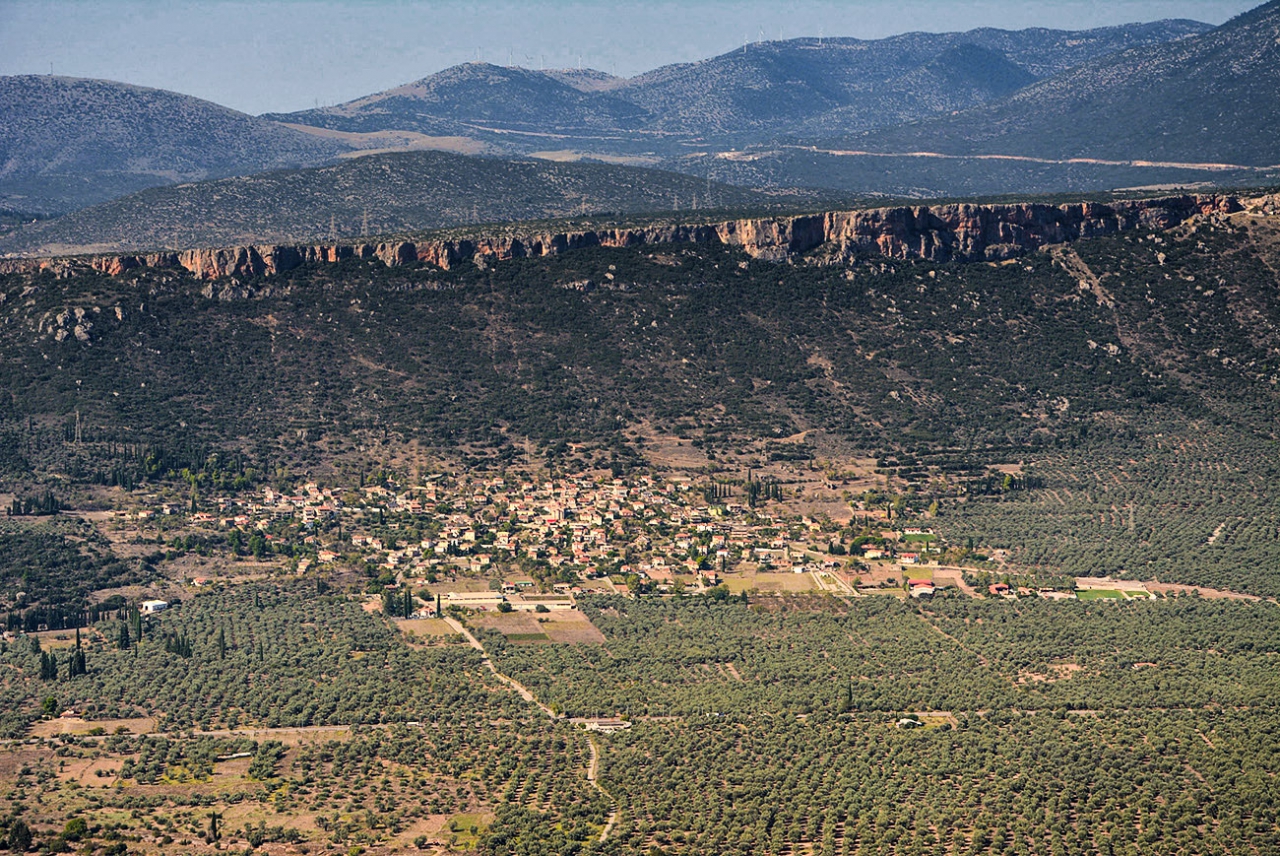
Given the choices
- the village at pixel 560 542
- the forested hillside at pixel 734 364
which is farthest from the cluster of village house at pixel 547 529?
the forested hillside at pixel 734 364

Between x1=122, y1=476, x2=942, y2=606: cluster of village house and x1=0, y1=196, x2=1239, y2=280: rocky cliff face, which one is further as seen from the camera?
x1=0, y1=196, x2=1239, y2=280: rocky cliff face

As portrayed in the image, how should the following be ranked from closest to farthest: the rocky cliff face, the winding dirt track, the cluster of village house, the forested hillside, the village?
the winding dirt track → the village → the cluster of village house → the forested hillside → the rocky cliff face

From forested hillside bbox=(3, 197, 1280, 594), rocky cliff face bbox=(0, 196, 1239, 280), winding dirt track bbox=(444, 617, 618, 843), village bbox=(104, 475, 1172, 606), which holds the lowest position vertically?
winding dirt track bbox=(444, 617, 618, 843)

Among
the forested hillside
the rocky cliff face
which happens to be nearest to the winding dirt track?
the forested hillside

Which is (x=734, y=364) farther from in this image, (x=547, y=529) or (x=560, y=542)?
(x=560, y=542)

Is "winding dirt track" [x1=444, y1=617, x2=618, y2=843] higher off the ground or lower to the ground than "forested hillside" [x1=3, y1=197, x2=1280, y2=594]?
lower

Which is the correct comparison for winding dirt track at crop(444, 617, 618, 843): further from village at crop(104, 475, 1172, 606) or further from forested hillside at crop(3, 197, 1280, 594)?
forested hillside at crop(3, 197, 1280, 594)

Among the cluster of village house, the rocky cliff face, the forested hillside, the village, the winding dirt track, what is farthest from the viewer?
the rocky cliff face
